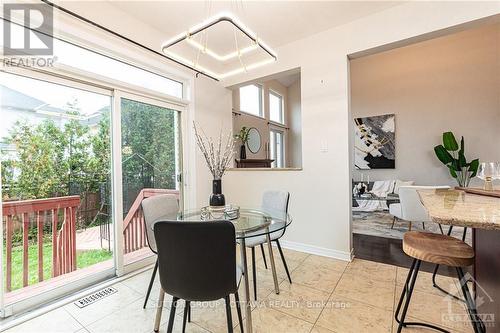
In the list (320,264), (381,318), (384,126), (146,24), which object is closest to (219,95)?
(146,24)

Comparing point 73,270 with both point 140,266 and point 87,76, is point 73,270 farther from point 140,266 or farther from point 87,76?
point 87,76

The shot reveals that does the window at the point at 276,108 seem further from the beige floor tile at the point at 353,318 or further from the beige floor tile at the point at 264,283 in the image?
the beige floor tile at the point at 353,318

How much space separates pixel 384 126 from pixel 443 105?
1.10 meters

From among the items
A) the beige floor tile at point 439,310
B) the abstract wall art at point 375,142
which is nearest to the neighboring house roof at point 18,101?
the beige floor tile at point 439,310

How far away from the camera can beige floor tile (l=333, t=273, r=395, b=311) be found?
1.89 meters

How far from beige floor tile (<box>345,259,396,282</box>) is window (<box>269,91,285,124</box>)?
4589 mm

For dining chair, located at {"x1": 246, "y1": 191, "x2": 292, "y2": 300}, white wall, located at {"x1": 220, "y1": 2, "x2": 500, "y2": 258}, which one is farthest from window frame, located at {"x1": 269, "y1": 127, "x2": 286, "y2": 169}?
dining chair, located at {"x1": 246, "y1": 191, "x2": 292, "y2": 300}

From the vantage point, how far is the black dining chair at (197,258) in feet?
3.75

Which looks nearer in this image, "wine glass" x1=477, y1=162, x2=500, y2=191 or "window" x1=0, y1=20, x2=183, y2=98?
"wine glass" x1=477, y1=162, x2=500, y2=191

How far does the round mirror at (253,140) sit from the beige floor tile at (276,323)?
382cm

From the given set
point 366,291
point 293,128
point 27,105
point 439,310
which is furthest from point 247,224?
point 293,128

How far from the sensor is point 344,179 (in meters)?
2.74

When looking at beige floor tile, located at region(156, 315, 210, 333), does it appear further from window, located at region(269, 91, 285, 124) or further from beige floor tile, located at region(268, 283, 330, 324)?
window, located at region(269, 91, 285, 124)

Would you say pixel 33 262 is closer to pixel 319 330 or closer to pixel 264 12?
pixel 319 330
